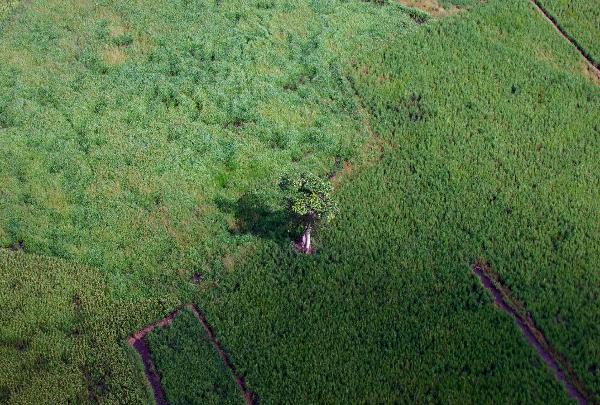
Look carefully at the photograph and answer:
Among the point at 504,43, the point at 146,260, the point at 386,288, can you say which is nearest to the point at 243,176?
the point at 146,260

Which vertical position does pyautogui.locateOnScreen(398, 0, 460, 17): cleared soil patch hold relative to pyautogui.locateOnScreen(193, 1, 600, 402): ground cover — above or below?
above

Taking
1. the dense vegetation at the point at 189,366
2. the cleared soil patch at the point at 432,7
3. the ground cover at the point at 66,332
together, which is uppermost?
the cleared soil patch at the point at 432,7

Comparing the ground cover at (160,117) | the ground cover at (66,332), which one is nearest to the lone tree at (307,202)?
the ground cover at (160,117)

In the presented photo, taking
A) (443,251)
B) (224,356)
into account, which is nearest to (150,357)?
(224,356)

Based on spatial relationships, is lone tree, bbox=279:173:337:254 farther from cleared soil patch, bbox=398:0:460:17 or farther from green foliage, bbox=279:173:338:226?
cleared soil patch, bbox=398:0:460:17

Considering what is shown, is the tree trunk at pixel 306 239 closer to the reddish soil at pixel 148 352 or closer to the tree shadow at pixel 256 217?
the tree shadow at pixel 256 217

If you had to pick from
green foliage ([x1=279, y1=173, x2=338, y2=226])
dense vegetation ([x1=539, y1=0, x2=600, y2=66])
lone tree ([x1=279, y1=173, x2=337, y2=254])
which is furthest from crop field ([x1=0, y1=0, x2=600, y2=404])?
green foliage ([x1=279, y1=173, x2=338, y2=226])
